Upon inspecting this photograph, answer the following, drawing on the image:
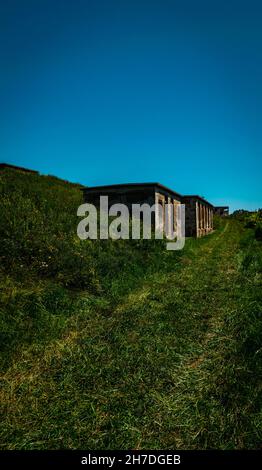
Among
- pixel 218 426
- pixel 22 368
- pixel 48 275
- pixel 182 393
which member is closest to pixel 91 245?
pixel 48 275

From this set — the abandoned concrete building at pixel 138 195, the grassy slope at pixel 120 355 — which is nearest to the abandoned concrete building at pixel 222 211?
the abandoned concrete building at pixel 138 195

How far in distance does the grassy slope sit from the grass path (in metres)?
0.01

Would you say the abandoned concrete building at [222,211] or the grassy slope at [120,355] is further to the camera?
the abandoned concrete building at [222,211]

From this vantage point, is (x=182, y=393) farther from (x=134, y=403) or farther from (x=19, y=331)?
(x=19, y=331)

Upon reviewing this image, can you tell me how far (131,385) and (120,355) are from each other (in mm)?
732

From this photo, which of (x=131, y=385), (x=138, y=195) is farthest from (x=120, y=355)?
(x=138, y=195)

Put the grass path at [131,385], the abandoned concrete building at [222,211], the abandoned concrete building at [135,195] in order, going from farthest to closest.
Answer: the abandoned concrete building at [222,211], the abandoned concrete building at [135,195], the grass path at [131,385]

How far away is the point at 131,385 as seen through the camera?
11.2 ft

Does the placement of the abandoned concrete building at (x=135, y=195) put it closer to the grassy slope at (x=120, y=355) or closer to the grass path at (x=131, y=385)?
the grassy slope at (x=120, y=355)

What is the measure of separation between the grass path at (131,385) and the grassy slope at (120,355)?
0.5 inches

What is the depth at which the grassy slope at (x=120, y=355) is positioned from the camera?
108 inches

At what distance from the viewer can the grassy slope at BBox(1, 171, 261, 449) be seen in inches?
108
